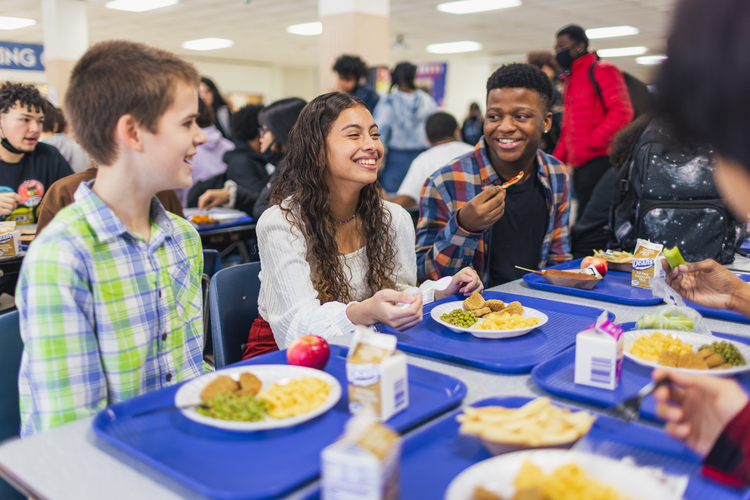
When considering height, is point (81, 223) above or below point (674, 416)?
above

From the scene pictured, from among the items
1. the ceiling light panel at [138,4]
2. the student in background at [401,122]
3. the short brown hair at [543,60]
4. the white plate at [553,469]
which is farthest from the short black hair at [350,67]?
the ceiling light panel at [138,4]

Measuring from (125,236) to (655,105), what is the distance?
111 centimetres

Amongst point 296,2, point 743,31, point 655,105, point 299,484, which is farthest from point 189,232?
point 296,2

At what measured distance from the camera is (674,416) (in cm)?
88

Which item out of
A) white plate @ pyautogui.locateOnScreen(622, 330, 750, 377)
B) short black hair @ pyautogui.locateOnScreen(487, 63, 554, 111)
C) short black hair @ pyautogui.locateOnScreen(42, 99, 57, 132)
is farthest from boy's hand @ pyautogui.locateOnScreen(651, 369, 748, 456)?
short black hair @ pyautogui.locateOnScreen(42, 99, 57, 132)

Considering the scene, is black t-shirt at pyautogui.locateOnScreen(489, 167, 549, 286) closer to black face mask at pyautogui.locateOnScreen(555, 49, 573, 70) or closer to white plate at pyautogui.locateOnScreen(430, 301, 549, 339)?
white plate at pyautogui.locateOnScreen(430, 301, 549, 339)

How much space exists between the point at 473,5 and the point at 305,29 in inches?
155

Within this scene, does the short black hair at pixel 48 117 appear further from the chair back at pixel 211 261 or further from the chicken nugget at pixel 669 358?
the chicken nugget at pixel 669 358

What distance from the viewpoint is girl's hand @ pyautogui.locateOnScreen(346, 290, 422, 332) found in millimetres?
1424

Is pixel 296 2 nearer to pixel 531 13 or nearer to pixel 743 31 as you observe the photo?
pixel 531 13

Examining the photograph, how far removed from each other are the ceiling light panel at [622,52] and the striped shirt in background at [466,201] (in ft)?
39.6

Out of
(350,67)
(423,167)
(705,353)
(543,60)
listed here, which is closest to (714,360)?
(705,353)

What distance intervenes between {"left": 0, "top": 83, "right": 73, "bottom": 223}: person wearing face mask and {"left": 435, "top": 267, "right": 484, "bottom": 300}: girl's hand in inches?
101

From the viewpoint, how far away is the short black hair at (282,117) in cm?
342
